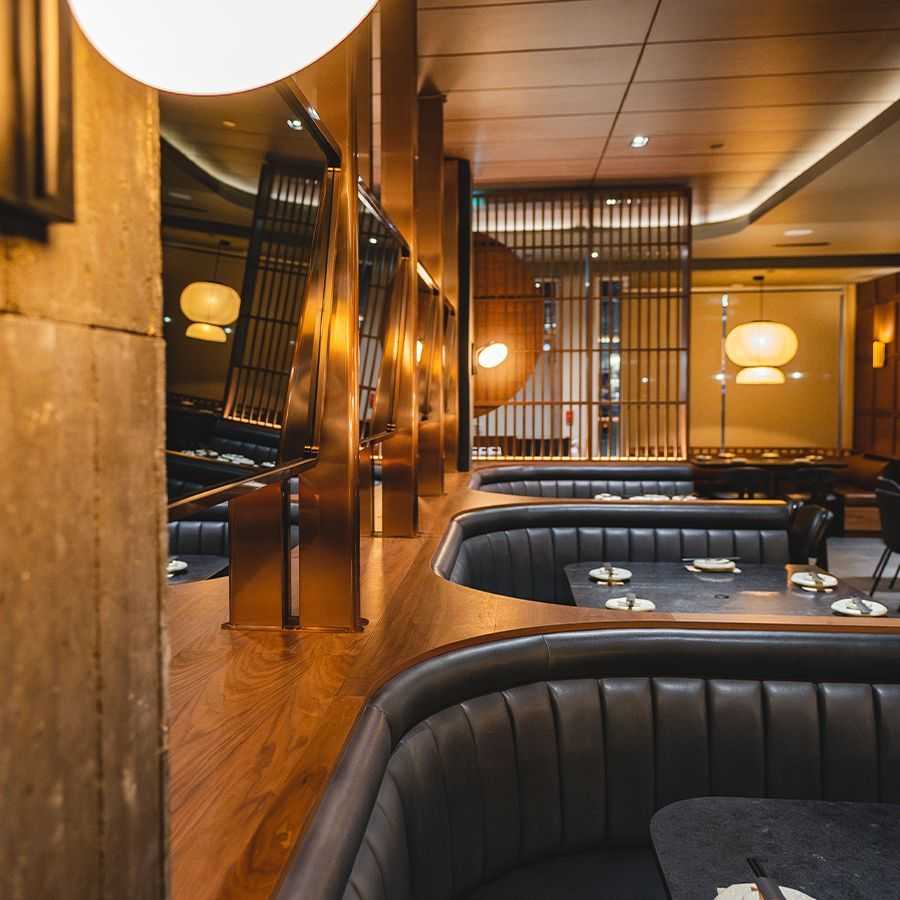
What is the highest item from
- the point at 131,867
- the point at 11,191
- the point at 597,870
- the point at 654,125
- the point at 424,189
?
the point at 654,125

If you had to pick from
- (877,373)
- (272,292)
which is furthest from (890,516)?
(272,292)

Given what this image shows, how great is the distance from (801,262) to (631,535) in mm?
Answer: 7216

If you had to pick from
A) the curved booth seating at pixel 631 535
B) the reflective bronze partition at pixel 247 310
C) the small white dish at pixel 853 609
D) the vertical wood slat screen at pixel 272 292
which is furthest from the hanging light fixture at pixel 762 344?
the vertical wood slat screen at pixel 272 292

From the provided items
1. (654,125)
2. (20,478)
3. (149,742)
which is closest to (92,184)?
(20,478)

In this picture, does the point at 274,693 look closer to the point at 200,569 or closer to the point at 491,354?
the point at 200,569

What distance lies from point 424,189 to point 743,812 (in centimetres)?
401

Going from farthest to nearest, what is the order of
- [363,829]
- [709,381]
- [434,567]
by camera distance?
[709,381], [434,567], [363,829]

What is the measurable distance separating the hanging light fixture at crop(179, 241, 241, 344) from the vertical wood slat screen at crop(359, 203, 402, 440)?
1.08m

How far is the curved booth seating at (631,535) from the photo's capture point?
4531 millimetres

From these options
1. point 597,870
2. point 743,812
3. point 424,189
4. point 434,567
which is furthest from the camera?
point 424,189

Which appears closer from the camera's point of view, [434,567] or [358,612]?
[358,612]

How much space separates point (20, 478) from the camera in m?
0.47

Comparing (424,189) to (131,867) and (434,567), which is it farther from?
(131,867)

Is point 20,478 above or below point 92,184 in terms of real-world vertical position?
below
